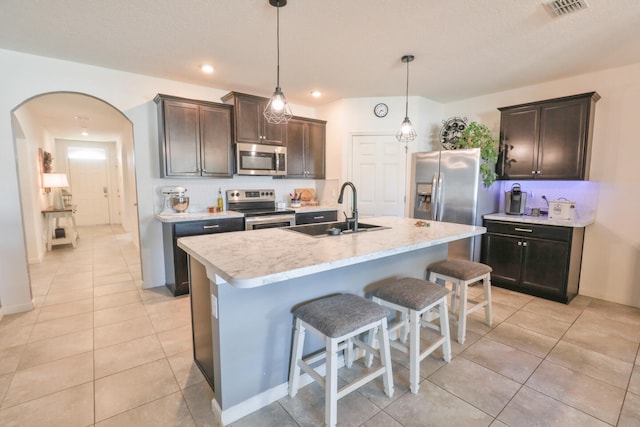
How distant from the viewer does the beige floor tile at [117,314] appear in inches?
112

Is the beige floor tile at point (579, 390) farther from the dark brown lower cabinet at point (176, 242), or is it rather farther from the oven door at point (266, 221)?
the dark brown lower cabinet at point (176, 242)

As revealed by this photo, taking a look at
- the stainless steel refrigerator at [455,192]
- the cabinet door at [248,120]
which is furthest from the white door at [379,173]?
the cabinet door at [248,120]

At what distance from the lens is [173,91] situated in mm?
3688

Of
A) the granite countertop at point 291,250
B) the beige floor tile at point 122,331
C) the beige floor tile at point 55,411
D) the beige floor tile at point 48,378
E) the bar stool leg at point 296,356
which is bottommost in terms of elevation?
the beige floor tile at point 55,411

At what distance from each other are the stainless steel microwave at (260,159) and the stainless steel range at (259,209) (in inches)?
15.0

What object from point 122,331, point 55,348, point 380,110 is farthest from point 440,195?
→ point 55,348

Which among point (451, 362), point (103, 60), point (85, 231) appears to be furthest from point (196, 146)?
point (85, 231)

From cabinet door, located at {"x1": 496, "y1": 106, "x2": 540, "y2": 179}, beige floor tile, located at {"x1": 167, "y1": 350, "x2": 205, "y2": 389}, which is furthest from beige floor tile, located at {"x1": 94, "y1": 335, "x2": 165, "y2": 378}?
cabinet door, located at {"x1": 496, "y1": 106, "x2": 540, "y2": 179}

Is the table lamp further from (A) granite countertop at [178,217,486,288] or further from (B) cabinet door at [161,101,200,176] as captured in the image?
(A) granite countertop at [178,217,486,288]

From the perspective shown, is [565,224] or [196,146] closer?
[565,224]

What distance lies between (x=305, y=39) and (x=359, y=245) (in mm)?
1906

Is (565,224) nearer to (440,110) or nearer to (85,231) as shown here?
(440,110)

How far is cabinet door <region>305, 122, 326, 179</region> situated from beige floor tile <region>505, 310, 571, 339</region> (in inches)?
124

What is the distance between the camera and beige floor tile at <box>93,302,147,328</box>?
2.83 metres
